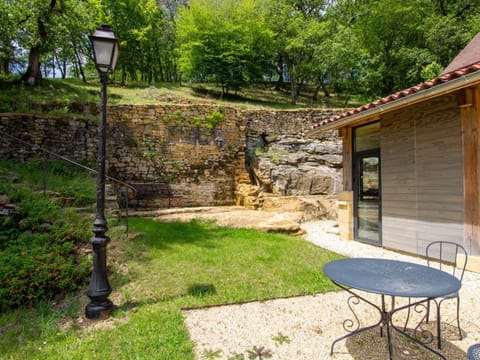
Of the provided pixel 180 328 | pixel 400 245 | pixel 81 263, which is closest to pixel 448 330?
pixel 180 328

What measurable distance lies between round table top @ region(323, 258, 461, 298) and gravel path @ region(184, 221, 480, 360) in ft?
2.25

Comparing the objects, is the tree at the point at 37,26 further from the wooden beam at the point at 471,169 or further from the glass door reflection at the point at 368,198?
the wooden beam at the point at 471,169

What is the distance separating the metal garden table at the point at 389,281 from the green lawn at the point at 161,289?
1.21 meters

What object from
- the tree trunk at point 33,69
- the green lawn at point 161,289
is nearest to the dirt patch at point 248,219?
the green lawn at point 161,289

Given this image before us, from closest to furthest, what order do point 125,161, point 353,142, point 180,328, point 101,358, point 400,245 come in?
point 101,358 < point 180,328 < point 400,245 < point 353,142 < point 125,161

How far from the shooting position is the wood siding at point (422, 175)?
169 inches

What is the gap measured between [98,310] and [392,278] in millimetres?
2885

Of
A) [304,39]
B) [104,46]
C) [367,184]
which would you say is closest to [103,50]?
[104,46]

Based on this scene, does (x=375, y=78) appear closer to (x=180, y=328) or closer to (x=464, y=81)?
(x=464, y=81)

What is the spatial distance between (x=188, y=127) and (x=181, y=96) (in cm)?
614

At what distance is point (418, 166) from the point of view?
4867 mm

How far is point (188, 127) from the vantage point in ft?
34.3

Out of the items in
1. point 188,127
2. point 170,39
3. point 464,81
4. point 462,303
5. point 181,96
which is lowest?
point 462,303

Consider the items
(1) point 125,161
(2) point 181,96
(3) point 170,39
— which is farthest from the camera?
(3) point 170,39
